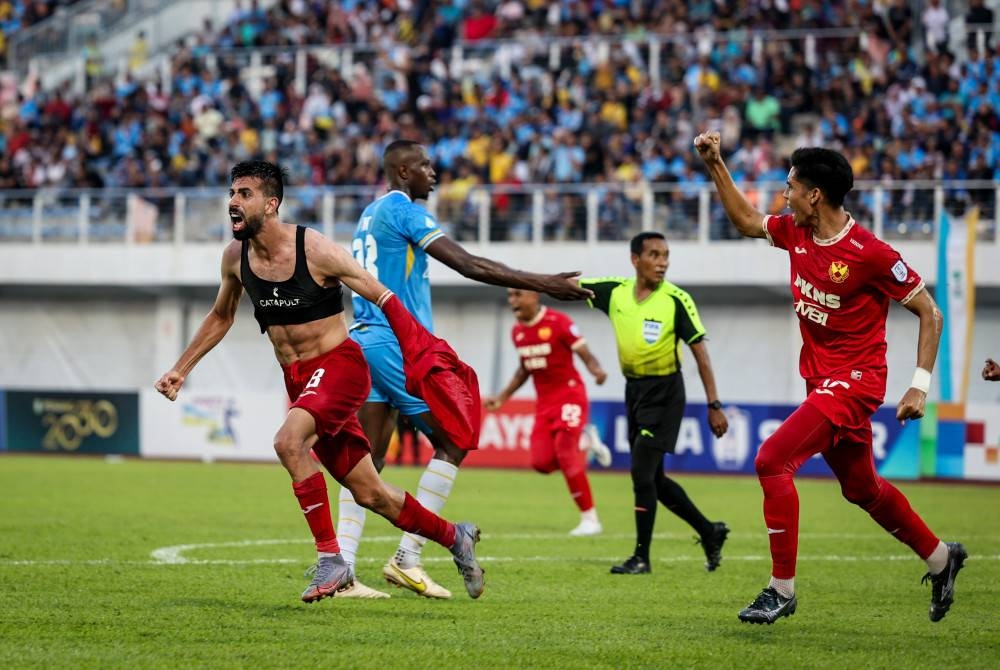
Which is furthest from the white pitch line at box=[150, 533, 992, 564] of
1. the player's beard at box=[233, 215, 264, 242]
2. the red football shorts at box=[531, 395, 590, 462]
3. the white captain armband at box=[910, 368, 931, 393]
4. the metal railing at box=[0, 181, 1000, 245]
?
the metal railing at box=[0, 181, 1000, 245]

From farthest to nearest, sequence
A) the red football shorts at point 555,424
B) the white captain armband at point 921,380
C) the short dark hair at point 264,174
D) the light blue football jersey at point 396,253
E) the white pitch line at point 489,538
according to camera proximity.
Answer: the red football shorts at point 555,424
the white pitch line at point 489,538
the light blue football jersey at point 396,253
the short dark hair at point 264,174
the white captain armband at point 921,380

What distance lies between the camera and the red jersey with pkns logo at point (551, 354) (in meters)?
15.2

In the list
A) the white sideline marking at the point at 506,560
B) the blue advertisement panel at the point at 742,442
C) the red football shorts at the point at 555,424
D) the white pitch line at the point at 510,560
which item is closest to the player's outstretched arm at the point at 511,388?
the red football shorts at the point at 555,424

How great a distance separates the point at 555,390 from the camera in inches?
597

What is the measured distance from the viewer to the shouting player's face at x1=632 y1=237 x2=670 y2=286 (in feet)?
37.9

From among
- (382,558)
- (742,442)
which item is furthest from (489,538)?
(742,442)

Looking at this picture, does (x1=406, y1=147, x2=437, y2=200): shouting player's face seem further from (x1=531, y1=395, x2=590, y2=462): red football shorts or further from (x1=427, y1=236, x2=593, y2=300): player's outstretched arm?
(x1=531, y1=395, x2=590, y2=462): red football shorts

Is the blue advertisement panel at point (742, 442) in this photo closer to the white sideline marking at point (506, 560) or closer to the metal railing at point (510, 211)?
the metal railing at point (510, 211)

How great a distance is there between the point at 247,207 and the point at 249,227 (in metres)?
0.11

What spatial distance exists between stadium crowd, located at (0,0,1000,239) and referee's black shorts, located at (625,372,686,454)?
16.3m

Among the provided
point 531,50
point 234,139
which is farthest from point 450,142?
point 234,139

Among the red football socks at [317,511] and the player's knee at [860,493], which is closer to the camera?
the player's knee at [860,493]

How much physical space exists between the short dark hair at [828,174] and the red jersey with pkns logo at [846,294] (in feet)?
0.67

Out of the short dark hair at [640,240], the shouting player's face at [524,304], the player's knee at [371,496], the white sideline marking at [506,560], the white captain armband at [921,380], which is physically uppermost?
the short dark hair at [640,240]
